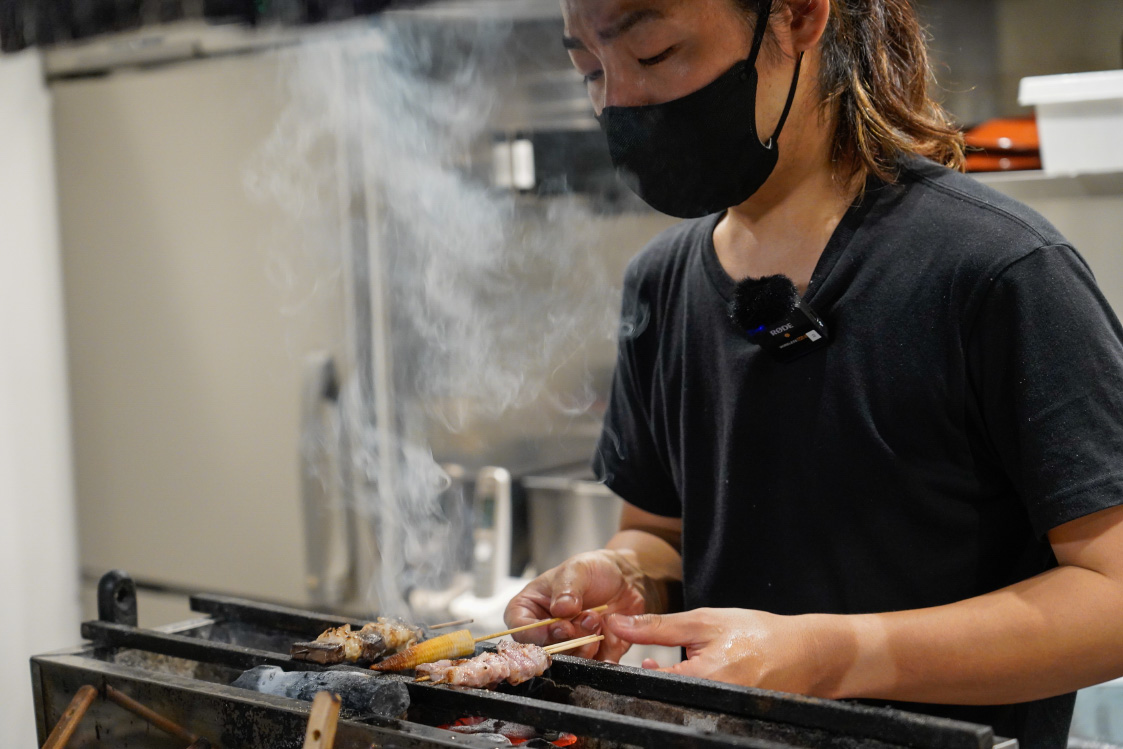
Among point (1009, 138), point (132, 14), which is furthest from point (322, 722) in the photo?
point (132, 14)

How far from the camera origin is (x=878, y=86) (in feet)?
5.48

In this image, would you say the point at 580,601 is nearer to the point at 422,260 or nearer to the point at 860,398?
the point at 860,398

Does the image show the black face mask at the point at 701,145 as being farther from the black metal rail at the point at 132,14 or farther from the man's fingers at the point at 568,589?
the black metal rail at the point at 132,14

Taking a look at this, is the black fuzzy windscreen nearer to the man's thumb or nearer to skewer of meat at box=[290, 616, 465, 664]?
the man's thumb

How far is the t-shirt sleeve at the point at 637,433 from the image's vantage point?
2.01 meters

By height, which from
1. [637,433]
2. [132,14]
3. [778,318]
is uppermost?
[132,14]

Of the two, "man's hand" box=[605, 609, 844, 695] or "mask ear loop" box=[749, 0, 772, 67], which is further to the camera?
"mask ear loop" box=[749, 0, 772, 67]

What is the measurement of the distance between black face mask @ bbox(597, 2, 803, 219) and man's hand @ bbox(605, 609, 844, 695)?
0.71 meters

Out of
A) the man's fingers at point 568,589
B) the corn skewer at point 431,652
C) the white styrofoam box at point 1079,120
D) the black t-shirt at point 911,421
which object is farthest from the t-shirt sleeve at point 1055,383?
the white styrofoam box at point 1079,120

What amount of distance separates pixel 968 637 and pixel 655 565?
72cm

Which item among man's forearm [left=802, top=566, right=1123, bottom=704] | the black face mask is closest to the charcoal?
man's forearm [left=802, top=566, right=1123, bottom=704]

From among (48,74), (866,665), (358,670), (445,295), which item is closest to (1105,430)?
(866,665)

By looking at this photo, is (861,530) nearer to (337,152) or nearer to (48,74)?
(337,152)

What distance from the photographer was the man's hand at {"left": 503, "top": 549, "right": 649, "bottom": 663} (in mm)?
1642
